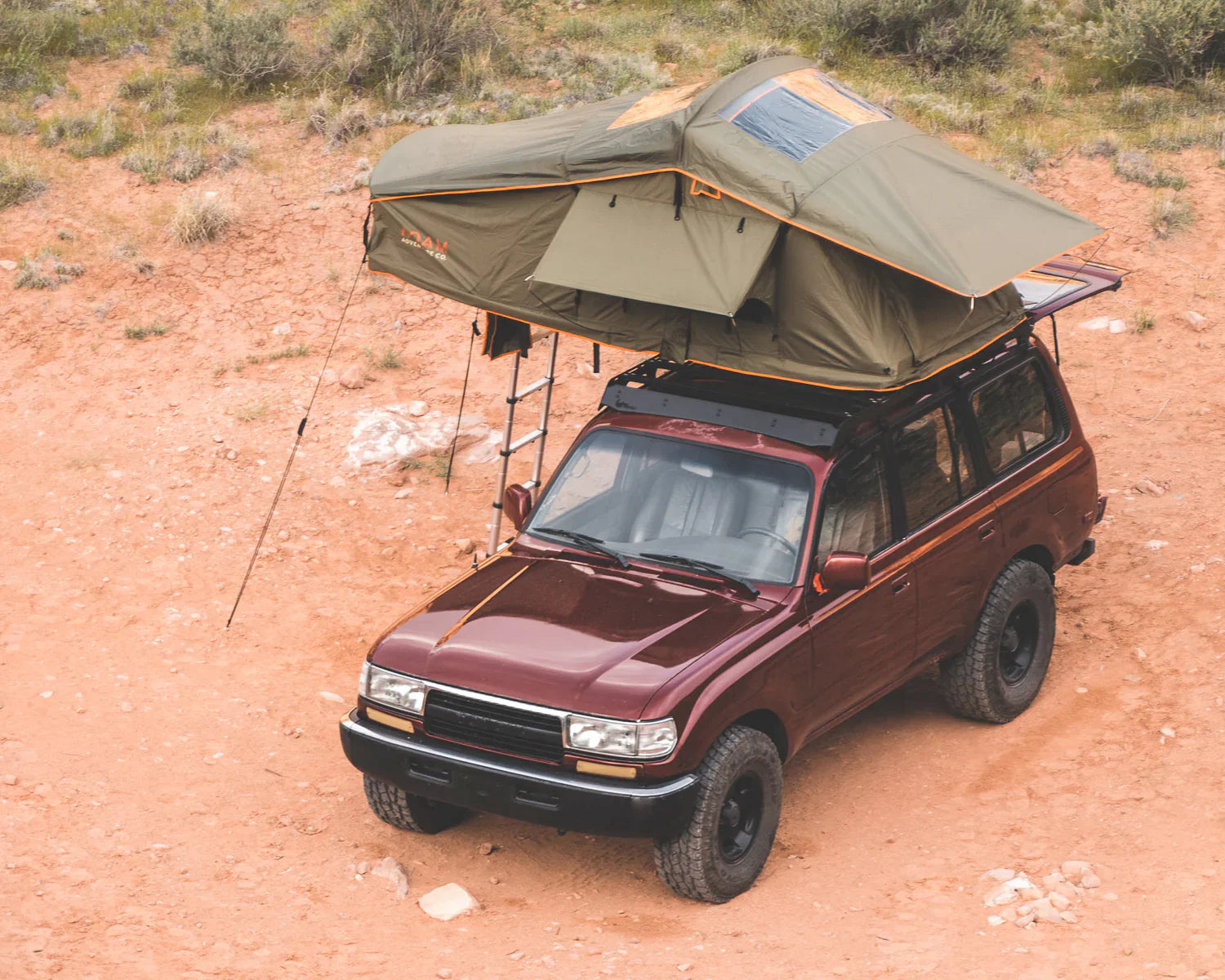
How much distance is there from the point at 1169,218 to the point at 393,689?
33.4 feet

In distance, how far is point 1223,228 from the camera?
13.1 m

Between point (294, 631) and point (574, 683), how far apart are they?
12.3 ft

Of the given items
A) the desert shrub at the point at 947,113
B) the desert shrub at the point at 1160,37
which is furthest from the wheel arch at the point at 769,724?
the desert shrub at the point at 1160,37

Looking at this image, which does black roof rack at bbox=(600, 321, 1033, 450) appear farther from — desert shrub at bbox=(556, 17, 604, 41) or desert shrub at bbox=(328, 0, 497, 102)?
desert shrub at bbox=(556, 17, 604, 41)

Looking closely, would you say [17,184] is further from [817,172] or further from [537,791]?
[537,791]

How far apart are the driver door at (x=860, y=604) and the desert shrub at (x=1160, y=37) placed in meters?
10.3

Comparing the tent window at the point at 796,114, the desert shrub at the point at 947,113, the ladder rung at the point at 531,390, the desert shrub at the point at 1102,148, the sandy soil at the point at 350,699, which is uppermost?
the tent window at the point at 796,114

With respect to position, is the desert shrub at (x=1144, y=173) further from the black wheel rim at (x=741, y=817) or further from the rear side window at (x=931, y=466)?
the black wheel rim at (x=741, y=817)

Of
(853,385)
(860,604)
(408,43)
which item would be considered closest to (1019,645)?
(860,604)

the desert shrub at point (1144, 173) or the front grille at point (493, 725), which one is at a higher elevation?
the desert shrub at point (1144, 173)

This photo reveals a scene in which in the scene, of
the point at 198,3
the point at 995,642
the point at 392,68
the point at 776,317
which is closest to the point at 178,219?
the point at 392,68

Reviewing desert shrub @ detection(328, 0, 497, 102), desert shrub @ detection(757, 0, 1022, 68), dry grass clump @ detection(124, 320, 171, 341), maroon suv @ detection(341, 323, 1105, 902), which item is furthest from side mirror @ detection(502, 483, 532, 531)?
desert shrub @ detection(757, 0, 1022, 68)

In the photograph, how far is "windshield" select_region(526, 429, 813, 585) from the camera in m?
6.25

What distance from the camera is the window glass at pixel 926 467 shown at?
6762 mm
